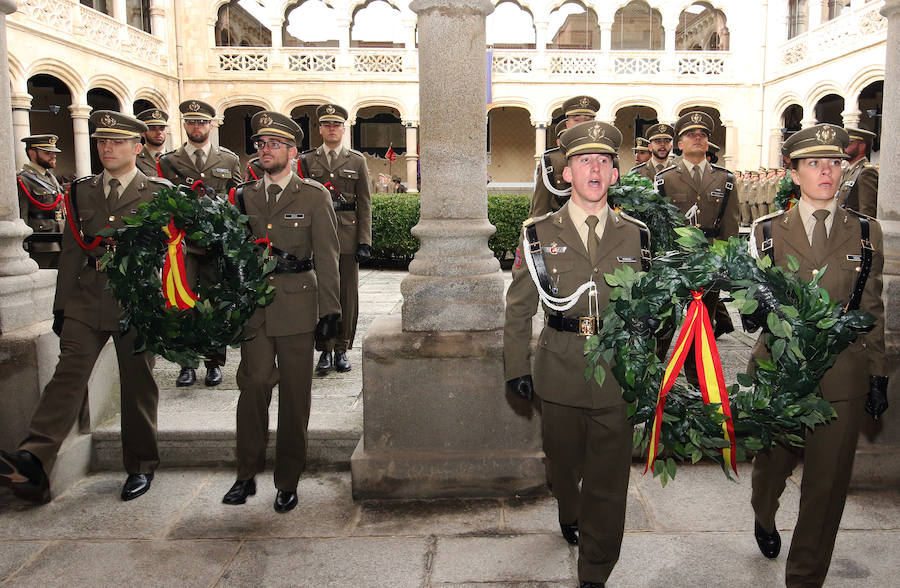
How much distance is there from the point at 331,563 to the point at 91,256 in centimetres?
183

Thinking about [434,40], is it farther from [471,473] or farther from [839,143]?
[471,473]

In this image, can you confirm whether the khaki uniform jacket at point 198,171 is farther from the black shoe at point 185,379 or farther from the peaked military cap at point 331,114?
the black shoe at point 185,379

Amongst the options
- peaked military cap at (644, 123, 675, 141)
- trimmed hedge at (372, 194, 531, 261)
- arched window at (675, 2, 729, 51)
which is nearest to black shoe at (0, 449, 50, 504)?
peaked military cap at (644, 123, 675, 141)

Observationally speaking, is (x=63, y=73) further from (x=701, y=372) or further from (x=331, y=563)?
(x=701, y=372)

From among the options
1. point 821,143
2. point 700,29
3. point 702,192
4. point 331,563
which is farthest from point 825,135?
point 700,29

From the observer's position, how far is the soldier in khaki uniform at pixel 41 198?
6.56 metres

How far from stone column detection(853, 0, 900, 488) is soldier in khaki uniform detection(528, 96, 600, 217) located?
4.53ft

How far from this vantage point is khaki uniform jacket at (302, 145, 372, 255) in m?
5.42

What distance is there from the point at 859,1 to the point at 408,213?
14903 mm

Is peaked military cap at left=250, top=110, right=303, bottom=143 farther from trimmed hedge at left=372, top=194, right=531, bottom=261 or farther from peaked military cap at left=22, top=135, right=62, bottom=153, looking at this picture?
trimmed hedge at left=372, top=194, right=531, bottom=261

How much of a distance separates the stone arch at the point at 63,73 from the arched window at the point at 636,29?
21362mm

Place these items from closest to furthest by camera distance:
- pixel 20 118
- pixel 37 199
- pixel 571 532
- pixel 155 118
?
pixel 571 532 < pixel 155 118 < pixel 37 199 < pixel 20 118

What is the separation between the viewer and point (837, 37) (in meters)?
19.8

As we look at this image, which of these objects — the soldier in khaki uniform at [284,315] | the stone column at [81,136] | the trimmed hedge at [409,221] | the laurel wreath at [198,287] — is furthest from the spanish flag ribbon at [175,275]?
the stone column at [81,136]
